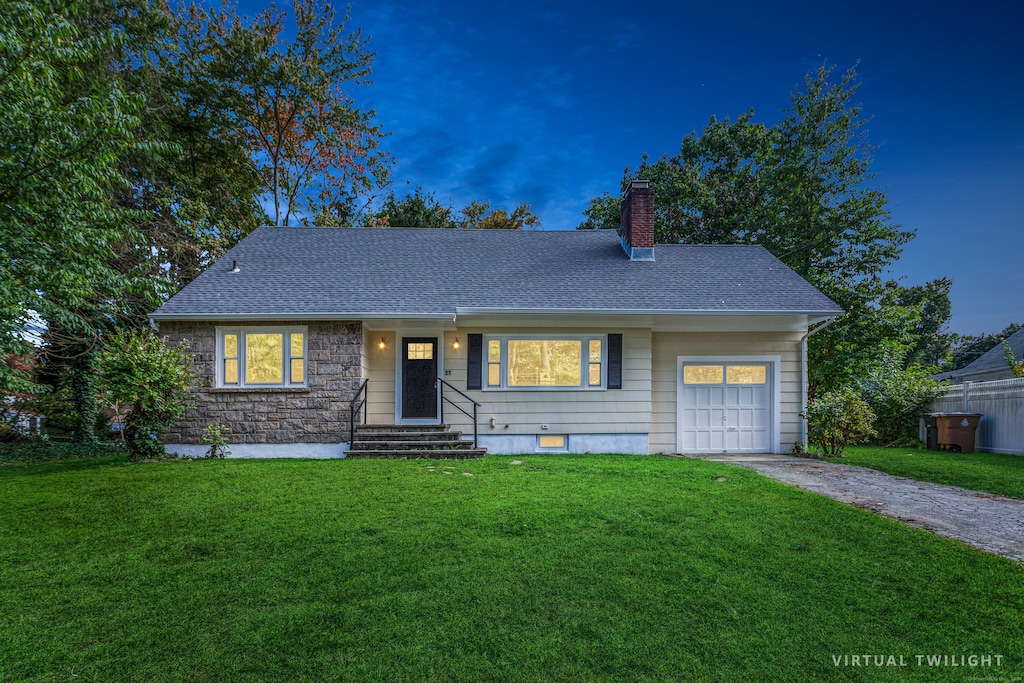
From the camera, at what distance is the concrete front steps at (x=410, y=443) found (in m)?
9.27

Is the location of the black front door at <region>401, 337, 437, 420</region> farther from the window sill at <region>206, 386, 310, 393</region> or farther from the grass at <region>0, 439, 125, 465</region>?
the grass at <region>0, 439, 125, 465</region>

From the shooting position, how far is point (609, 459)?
926 cm

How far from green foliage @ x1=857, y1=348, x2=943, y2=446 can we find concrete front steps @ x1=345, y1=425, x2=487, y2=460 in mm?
10951

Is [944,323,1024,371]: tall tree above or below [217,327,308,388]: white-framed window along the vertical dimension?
above

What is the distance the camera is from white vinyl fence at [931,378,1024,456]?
10.1m

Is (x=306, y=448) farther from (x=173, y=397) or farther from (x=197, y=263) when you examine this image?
(x=197, y=263)

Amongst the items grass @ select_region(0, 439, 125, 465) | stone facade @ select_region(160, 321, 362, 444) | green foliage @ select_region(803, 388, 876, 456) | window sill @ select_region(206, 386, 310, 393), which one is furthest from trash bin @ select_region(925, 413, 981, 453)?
grass @ select_region(0, 439, 125, 465)

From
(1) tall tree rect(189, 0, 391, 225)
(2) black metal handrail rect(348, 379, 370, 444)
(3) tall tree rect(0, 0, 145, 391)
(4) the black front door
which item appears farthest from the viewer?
(1) tall tree rect(189, 0, 391, 225)

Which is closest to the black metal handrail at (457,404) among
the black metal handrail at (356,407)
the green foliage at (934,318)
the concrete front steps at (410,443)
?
the concrete front steps at (410,443)

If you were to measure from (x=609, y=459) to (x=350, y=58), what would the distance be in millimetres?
18168

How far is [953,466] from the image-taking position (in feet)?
27.8

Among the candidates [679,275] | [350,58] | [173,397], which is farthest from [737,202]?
[173,397]

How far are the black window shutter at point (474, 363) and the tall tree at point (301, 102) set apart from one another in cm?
1249

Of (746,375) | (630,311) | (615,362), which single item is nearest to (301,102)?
(630,311)
